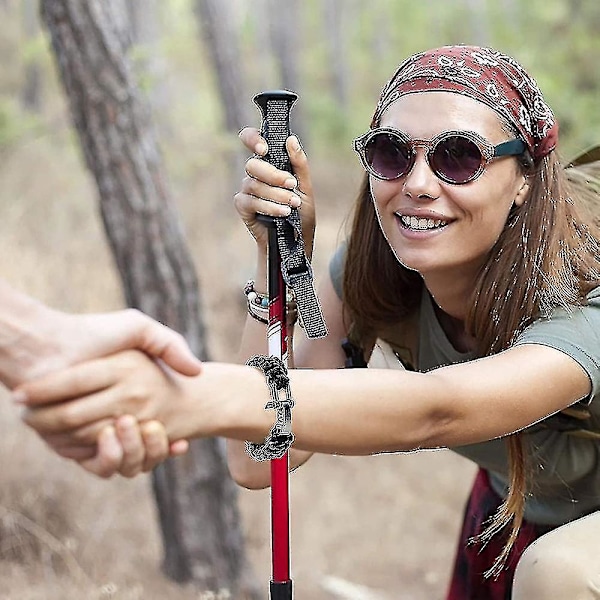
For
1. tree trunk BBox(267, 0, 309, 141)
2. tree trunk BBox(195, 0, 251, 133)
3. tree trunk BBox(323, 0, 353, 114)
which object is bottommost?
tree trunk BBox(195, 0, 251, 133)

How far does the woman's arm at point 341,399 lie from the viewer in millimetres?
1444

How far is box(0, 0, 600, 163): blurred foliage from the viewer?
13.8 meters

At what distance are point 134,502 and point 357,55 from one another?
25.3 metres

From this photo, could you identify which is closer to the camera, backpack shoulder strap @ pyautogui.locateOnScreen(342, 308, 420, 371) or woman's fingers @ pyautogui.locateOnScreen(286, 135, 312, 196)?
woman's fingers @ pyautogui.locateOnScreen(286, 135, 312, 196)

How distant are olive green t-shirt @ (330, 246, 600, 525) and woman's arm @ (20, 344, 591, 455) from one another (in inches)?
2.2

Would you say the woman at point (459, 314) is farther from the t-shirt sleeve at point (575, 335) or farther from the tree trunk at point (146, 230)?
the tree trunk at point (146, 230)

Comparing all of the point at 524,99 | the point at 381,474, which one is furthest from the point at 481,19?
the point at 524,99

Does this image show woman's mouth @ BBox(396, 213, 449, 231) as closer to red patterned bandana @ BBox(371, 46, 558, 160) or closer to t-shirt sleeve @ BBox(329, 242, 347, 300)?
red patterned bandana @ BBox(371, 46, 558, 160)

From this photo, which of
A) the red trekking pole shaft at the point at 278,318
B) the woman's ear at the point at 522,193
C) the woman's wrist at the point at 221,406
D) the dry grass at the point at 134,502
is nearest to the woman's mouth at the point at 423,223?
the woman's ear at the point at 522,193

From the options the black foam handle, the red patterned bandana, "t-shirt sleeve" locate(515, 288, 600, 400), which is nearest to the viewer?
"t-shirt sleeve" locate(515, 288, 600, 400)

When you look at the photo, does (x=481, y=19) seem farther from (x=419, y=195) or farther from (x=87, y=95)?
(x=419, y=195)

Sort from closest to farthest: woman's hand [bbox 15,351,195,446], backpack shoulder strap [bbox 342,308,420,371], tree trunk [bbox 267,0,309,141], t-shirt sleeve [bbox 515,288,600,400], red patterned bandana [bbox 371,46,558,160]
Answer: woman's hand [bbox 15,351,195,446] < t-shirt sleeve [bbox 515,288,600,400] < red patterned bandana [bbox 371,46,558,160] < backpack shoulder strap [bbox 342,308,420,371] < tree trunk [bbox 267,0,309,141]

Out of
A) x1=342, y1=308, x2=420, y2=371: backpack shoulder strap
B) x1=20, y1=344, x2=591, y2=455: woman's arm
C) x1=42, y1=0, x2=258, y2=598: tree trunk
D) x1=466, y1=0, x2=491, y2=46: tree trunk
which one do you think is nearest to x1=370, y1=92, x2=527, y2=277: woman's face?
x1=20, y1=344, x2=591, y2=455: woman's arm

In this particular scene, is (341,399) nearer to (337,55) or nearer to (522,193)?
(522,193)
